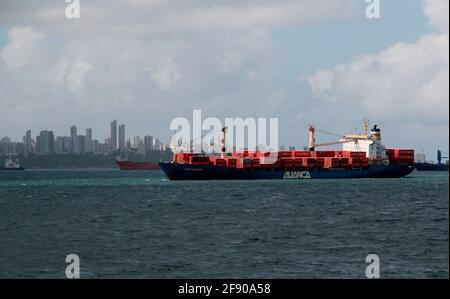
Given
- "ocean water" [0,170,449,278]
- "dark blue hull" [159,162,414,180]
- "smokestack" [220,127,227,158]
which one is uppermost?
"smokestack" [220,127,227,158]

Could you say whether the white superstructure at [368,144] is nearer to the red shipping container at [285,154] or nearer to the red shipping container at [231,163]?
the red shipping container at [285,154]

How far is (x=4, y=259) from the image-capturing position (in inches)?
1363

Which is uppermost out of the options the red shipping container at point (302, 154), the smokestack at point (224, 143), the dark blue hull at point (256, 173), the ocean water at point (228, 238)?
the smokestack at point (224, 143)

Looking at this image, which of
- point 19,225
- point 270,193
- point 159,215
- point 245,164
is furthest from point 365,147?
point 19,225

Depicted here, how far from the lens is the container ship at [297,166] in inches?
4754

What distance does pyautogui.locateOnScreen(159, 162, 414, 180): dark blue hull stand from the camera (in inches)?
4724

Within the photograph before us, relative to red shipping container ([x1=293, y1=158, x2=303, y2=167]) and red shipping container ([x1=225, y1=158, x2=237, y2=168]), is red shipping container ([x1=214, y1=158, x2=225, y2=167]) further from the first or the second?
red shipping container ([x1=293, y1=158, x2=303, y2=167])

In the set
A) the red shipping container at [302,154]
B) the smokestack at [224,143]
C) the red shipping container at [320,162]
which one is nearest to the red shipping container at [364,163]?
the red shipping container at [320,162]

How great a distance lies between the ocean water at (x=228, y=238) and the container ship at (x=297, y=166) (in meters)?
49.6

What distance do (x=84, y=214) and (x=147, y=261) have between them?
88.3 ft

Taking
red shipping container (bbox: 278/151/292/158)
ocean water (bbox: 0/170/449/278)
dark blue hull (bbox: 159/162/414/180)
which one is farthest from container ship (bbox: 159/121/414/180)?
ocean water (bbox: 0/170/449/278)

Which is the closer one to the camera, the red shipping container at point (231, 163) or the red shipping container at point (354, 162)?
the red shipping container at point (231, 163)

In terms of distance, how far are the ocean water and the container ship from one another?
49631 mm

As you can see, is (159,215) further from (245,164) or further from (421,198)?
(245,164)
